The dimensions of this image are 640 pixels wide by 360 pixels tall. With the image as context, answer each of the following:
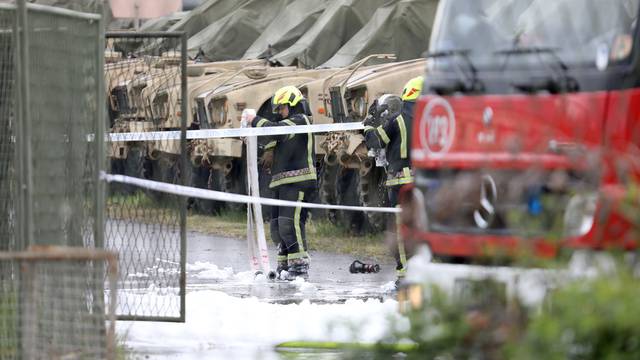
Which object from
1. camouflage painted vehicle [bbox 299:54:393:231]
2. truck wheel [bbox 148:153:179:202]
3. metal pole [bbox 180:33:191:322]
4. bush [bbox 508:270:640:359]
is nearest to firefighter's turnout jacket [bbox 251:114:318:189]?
camouflage painted vehicle [bbox 299:54:393:231]

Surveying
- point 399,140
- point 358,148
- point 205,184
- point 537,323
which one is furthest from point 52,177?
point 205,184

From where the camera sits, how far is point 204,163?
21.0m

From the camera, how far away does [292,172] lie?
15.0m

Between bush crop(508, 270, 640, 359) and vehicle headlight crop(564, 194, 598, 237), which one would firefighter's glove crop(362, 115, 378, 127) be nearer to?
vehicle headlight crop(564, 194, 598, 237)

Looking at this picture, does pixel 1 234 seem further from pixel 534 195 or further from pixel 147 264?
pixel 534 195

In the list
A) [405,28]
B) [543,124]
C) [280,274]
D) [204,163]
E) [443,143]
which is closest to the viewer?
[543,124]

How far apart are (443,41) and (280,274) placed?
259 inches

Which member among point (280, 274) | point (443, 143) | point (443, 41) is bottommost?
point (280, 274)

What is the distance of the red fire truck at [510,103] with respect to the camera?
7738 mm

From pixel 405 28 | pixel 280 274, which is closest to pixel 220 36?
pixel 405 28

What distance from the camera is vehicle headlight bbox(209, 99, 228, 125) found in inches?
816

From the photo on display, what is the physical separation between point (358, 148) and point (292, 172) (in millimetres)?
2703

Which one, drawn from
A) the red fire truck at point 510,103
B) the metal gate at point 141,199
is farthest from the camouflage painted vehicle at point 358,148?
the red fire truck at point 510,103

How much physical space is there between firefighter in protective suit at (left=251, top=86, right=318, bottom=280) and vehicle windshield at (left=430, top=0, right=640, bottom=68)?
621cm
